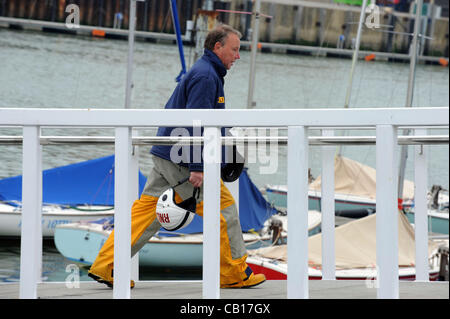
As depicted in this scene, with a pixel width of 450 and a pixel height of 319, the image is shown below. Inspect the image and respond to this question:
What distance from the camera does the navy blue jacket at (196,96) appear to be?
4.24 m

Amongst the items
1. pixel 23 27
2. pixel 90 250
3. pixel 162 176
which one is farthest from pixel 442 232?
pixel 23 27

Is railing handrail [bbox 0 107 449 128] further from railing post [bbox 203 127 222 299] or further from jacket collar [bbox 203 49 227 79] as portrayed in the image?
jacket collar [bbox 203 49 227 79]

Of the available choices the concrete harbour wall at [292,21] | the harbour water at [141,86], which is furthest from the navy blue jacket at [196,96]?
the concrete harbour wall at [292,21]

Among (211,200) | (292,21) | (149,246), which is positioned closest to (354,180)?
(149,246)

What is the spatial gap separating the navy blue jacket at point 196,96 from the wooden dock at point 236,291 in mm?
689

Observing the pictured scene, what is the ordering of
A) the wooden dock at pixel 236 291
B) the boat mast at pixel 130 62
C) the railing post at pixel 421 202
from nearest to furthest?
the wooden dock at pixel 236 291 < the railing post at pixel 421 202 < the boat mast at pixel 130 62

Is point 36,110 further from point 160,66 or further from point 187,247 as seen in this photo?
point 160,66

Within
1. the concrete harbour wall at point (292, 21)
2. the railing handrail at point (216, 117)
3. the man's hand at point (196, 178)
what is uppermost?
the concrete harbour wall at point (292, 21)

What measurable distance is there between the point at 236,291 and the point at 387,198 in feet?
5.43

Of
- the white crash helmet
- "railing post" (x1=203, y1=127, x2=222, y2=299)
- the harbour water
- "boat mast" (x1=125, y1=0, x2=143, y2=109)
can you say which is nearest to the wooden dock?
the white crash helmet

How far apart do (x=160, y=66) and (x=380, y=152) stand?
49.3 meters

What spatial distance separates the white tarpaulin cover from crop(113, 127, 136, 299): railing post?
18283mm

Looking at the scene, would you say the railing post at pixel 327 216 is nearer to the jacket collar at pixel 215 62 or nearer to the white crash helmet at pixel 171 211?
the jacket collar at pixel 215 62

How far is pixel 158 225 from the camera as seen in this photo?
179 inches
